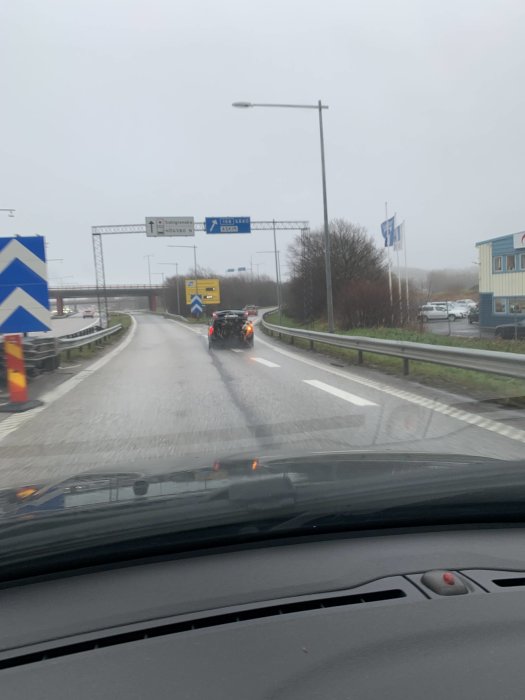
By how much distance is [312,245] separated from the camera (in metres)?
44.7

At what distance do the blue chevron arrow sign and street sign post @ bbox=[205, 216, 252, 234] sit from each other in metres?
25.1

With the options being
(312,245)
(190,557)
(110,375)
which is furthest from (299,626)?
(312,245)

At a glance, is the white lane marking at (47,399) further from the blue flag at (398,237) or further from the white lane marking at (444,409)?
the blue flag at (398,237)

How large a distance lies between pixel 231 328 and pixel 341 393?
14545mm

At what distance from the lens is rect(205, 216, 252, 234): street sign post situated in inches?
1361

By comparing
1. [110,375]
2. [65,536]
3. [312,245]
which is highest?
[312,245]

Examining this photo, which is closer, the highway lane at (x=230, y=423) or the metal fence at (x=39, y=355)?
the highway lane at (x=230, y=423)

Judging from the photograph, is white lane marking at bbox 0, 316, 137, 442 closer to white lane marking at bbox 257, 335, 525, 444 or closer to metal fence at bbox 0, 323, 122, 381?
metal fence at bbox 0, 323, 122, 381

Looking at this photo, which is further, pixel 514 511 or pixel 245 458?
pixel 245 458

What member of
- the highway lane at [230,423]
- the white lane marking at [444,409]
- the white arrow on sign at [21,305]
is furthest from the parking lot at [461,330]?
the white arrow on sign at [21,305]

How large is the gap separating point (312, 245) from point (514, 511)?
141 feet

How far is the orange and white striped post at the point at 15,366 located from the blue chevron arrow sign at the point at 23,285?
27 cm

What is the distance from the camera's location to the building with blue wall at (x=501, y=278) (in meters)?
41.3

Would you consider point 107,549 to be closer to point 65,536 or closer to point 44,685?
point 65,536
